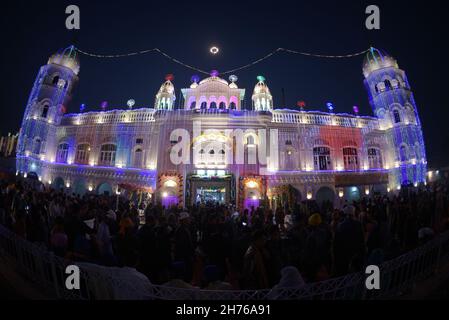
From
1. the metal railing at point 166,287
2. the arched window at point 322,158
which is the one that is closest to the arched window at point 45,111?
the metal railing at point 166,287

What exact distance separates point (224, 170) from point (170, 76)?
1442cm

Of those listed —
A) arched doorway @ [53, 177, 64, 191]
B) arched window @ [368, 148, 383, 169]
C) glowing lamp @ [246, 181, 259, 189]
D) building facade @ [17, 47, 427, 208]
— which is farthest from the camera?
arched doorway @ [53, 177, 64, 191]

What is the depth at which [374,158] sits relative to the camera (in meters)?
22.6

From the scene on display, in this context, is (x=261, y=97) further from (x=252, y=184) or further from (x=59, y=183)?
(x=59, y=183)

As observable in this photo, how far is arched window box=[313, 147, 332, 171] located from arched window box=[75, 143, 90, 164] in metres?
21.8

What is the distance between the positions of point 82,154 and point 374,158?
28.2m

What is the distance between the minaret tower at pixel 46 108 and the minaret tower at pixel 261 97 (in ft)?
66.6

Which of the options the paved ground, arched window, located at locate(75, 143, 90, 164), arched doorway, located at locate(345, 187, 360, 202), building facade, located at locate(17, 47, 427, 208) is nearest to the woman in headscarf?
the paved ground

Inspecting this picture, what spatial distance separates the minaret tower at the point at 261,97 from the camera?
26.6 meters

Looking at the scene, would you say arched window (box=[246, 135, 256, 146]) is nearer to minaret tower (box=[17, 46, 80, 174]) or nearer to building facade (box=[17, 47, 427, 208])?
building facade (box=[17, 47, 427, 208])

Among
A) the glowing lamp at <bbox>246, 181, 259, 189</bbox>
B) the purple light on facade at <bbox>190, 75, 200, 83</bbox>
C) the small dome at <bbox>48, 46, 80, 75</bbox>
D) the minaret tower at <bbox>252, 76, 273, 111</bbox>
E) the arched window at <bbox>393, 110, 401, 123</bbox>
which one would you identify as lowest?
the glowing lamp at <bbox>246, 181, 259, 189</bbox>

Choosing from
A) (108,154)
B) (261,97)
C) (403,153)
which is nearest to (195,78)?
(261,97)

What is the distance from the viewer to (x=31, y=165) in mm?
22562

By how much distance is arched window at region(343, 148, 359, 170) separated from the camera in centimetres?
2223
